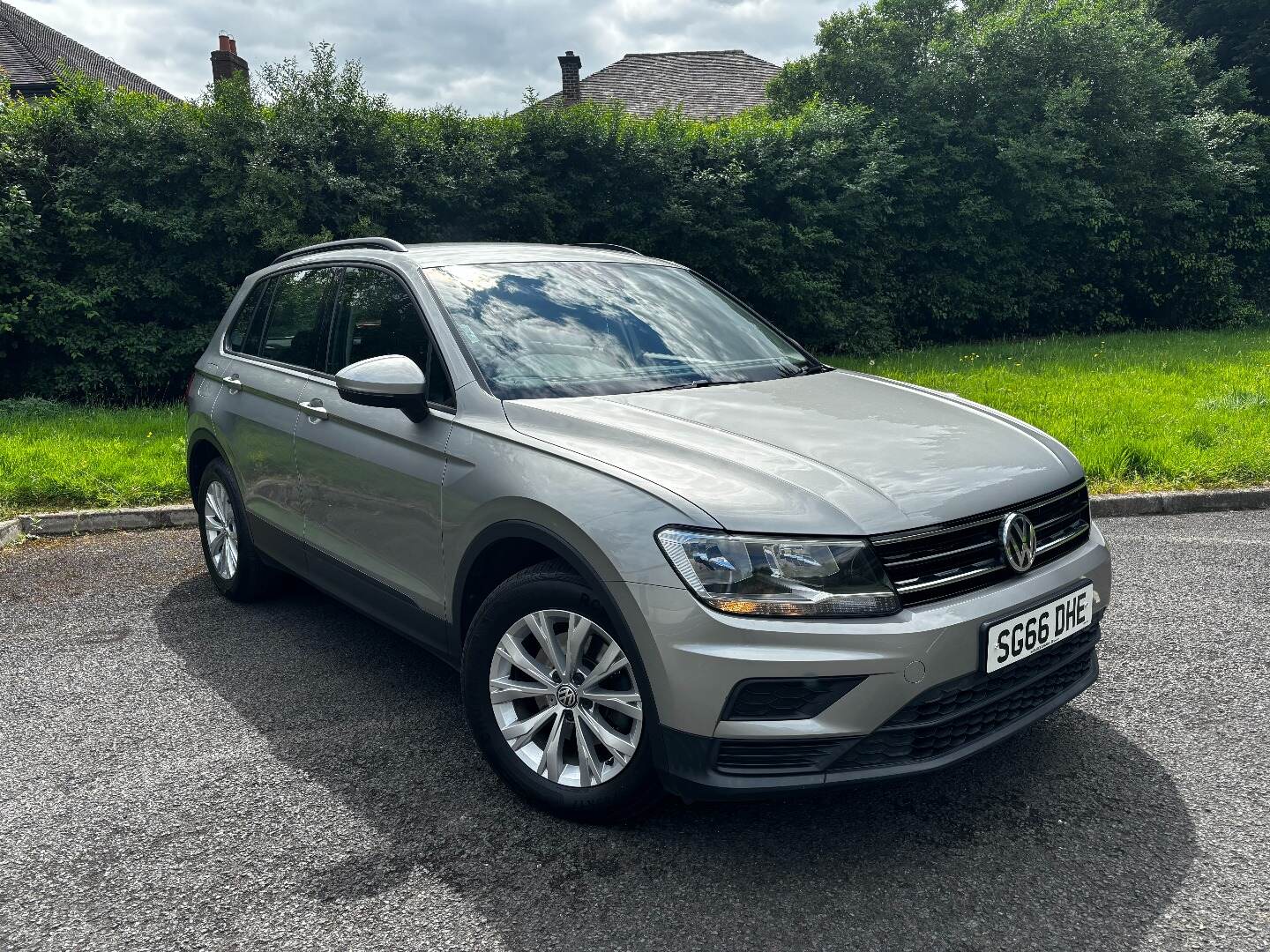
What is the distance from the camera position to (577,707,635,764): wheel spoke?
2830 millimetres

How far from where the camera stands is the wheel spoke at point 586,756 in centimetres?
295

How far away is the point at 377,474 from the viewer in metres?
3.67

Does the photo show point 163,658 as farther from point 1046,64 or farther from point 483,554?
point 1046,64

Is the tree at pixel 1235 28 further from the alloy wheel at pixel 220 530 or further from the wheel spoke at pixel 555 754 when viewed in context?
the wheel spoke at pixel 555 754

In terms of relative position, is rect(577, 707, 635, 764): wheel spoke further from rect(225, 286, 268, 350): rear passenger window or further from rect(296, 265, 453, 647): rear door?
rect(225, 286, 268, 350): rear passenger window

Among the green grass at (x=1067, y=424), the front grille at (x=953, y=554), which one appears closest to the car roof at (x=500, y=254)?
the front grille at (x=953, y=554)

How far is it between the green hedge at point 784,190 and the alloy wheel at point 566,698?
29.0 ft

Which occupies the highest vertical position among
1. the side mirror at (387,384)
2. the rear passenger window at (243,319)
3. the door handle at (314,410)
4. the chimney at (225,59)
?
the chimney at (225,59)

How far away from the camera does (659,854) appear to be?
2.87 meters

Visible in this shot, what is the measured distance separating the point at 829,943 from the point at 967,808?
0.82 m

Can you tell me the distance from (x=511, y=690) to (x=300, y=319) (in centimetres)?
232

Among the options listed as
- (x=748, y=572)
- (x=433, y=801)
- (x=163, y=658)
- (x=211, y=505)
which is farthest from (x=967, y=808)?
(x=211, y=505)

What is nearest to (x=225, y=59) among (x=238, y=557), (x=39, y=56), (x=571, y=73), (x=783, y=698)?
(x=39, y=56)

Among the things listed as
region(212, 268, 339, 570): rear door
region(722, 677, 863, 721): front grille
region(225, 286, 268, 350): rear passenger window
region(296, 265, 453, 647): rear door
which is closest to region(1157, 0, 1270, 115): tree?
region(225, 286, 268, 350): rear passenger window
